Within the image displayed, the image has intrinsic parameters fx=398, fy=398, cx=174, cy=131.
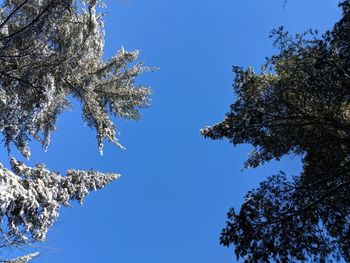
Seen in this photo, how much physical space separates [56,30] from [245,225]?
7.67 meters

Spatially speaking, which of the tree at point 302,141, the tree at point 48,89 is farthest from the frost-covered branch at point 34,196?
the tree at point 302,141

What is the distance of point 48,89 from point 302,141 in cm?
800

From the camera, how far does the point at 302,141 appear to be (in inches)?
478

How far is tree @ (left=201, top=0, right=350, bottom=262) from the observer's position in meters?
10.0

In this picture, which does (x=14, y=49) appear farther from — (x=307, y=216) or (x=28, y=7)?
(x=307, y=216)

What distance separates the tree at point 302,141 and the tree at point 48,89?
13.7 feet

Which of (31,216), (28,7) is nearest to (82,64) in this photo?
(28,7)

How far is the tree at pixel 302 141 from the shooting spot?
32.9 ft

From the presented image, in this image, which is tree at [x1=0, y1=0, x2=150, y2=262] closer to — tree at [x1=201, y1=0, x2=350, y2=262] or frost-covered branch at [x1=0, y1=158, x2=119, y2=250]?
frost-covered branch at [x1=0, y1=158, x2=119, y2=250]

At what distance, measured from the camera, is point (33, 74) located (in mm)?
12266

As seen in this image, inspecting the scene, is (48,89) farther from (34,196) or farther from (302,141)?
(302,141)

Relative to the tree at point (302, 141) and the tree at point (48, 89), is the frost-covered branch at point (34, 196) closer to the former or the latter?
the tree at point (48, 89)

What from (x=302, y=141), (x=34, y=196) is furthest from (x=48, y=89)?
(x=302, y=141)

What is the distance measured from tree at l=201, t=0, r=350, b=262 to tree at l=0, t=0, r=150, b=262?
13.7 feet
